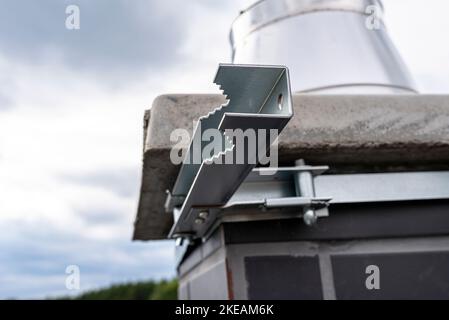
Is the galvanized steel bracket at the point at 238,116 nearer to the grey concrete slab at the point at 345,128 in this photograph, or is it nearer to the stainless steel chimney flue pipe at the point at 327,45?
the grey concrete slab at the point at 345,128

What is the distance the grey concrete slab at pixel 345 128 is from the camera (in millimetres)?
722

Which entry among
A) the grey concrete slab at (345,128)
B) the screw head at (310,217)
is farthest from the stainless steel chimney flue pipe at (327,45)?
the screw head at (310,217)

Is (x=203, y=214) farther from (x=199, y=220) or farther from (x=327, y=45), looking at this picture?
(x=327, y=45)

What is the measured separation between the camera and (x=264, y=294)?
73 centimetres

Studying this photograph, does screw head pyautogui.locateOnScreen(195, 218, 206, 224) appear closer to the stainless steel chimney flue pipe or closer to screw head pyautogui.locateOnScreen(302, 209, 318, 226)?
screw head pyautogui.locateOnScreen(302, 209, 318, 226)

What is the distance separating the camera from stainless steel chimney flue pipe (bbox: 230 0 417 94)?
0.90m

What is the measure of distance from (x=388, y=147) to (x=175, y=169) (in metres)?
0.37

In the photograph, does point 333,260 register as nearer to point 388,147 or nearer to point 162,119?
point 388,147

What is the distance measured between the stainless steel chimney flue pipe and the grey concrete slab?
130 millimetres

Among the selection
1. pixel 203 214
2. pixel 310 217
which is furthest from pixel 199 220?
pixel 310 217

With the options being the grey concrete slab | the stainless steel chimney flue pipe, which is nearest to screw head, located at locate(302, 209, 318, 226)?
the grey concrete slab

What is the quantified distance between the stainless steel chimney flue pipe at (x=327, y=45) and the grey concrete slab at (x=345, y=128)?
13 centimetres

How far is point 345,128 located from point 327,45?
27cm
